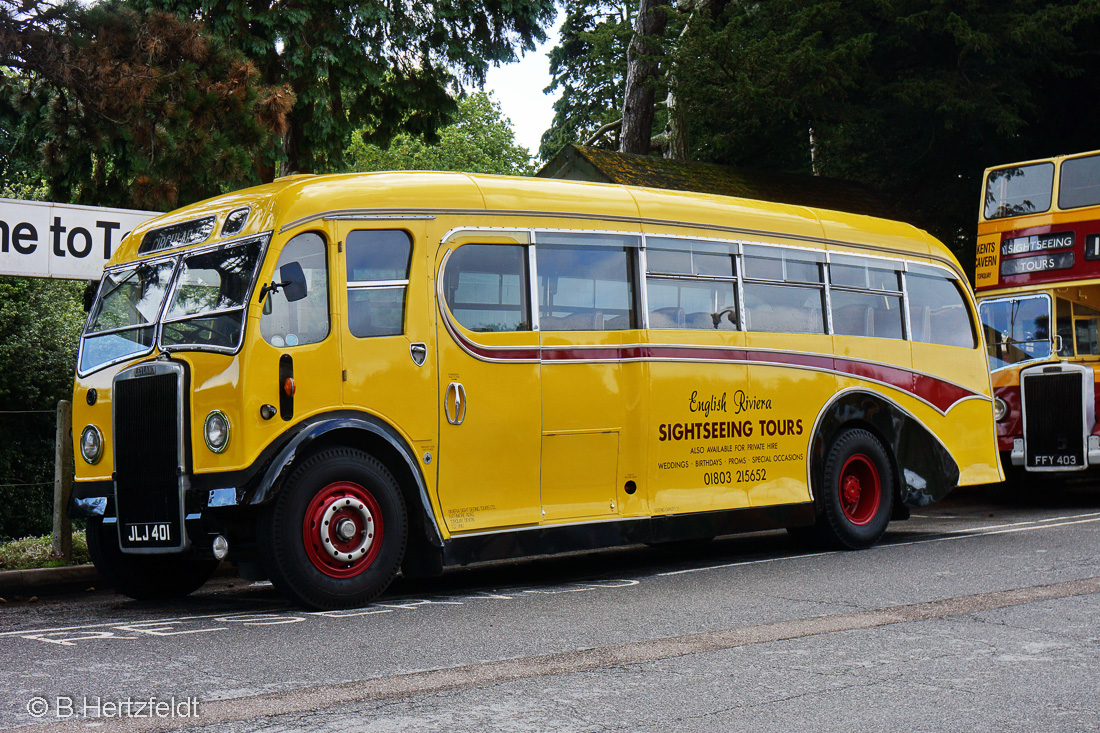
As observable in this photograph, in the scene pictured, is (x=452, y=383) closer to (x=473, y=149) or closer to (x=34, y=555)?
(x=34, y=555)

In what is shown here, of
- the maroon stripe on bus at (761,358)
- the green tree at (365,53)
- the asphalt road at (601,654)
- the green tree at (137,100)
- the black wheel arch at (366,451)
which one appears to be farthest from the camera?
the green tree at (365,53)

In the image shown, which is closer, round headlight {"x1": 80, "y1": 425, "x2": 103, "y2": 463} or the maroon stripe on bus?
round headlight {"x1": 80, "y1": 425, "x2": 103, "y2": 463}

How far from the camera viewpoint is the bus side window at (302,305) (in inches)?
314

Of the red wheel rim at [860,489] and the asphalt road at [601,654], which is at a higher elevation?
the red wheel rim at [860,489]

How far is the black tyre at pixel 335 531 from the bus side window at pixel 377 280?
0.92m

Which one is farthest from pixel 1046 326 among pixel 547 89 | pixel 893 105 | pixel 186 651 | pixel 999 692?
pixel 547 89

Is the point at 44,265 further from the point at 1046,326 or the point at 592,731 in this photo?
the point at 1046,326

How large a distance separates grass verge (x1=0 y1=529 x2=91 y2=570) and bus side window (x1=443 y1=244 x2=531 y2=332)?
381cm

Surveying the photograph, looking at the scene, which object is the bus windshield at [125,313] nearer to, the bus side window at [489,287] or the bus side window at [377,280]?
the bus side window at [377,280]

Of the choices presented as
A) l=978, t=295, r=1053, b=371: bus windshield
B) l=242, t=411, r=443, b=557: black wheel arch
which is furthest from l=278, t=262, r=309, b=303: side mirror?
l=978, t=295, r=1053, b=371: bus windshield

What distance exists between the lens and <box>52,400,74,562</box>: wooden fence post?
1027 centimetres

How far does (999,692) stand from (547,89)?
1645 inches

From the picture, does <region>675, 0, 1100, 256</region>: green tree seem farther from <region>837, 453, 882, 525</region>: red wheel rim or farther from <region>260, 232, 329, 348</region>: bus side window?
<region>260, 232, 329, 348</region>: bus side window

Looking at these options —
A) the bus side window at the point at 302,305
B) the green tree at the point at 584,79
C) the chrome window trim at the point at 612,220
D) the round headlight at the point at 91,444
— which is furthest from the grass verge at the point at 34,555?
the green tree at the point at 584,79
